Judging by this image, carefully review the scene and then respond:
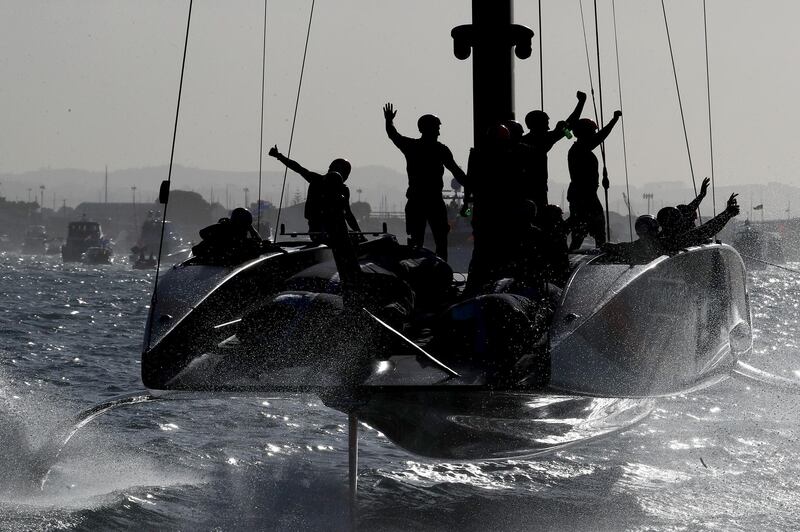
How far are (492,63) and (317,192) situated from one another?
3.09 meters

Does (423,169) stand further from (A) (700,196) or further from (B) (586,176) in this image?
(A) (700,196)

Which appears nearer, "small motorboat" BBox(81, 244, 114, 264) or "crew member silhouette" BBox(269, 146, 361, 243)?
"crew member silhouette" BBox(269, 146, 361, 243)

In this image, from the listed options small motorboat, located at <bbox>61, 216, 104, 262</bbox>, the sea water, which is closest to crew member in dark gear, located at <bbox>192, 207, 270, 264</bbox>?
the sea water

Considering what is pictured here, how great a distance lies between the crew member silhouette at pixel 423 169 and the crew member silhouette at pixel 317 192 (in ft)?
2.17

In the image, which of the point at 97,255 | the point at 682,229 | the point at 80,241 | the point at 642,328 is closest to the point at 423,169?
the point at 682,229

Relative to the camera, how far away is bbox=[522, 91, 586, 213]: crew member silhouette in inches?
346

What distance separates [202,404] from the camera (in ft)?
39.5

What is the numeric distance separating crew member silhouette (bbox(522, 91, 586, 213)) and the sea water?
2.33 metres

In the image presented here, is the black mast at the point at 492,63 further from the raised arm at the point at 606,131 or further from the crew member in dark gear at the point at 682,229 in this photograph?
the crew member in dark gear at the point at 682,229

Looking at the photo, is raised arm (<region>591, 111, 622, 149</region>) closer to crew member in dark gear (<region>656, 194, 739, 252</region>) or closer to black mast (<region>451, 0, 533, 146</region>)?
black mast (<region>451, 0, 533, 146</region>)

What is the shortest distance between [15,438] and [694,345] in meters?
5.08

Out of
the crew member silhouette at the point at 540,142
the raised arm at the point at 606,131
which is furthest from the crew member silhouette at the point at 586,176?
the crew member silhouette at the point at 540,142

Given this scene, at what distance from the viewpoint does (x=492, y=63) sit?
29.2 ft

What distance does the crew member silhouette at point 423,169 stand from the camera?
29.4 feet
